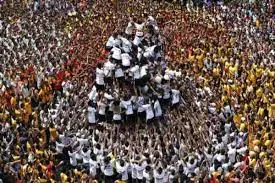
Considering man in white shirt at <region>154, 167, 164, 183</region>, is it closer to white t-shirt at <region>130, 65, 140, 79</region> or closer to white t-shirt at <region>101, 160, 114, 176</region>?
white t-shirt at <region>101, 160, 114, 176</region>

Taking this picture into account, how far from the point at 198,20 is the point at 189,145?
5249 millimetres

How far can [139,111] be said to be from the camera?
409 inches

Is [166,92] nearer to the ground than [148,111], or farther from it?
farther from it

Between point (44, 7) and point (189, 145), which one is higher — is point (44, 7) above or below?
above

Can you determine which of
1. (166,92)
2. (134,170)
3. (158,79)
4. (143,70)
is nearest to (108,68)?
(143,70)

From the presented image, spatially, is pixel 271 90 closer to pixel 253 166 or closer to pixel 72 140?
pixel 253 166

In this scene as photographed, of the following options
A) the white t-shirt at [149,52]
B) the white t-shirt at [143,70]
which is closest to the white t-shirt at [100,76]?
the white t-shirt at [143,70]

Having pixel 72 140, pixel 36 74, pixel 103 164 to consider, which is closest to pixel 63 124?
pixel 72 140

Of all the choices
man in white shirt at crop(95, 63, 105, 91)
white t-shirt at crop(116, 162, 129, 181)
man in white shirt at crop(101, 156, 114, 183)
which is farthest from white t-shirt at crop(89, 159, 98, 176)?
man in white shirt at crop(95, 63, 105, 91)

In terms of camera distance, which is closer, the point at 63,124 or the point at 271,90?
the point at 63,124

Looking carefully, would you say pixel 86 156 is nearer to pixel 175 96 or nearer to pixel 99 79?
pixel 99 79

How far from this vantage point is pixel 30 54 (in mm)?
13773

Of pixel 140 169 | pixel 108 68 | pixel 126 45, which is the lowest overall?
pixel 140 169

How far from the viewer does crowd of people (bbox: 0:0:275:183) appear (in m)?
10.1
